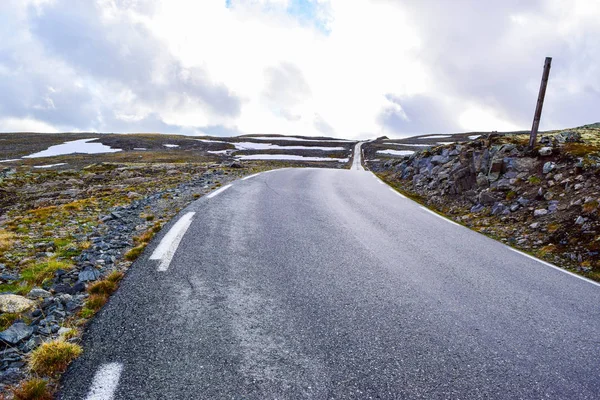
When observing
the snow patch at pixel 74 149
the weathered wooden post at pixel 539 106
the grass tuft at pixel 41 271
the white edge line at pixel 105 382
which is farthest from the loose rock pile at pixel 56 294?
the snow patch at pixel 74 149

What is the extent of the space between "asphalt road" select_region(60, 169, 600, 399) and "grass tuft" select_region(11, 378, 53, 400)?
0.12 m

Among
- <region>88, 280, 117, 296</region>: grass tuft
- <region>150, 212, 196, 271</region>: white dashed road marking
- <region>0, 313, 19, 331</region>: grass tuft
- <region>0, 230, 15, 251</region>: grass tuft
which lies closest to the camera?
<region>0, 313, 19, 331</region>: grass tuft

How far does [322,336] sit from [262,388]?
0.91 m

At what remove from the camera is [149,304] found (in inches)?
147

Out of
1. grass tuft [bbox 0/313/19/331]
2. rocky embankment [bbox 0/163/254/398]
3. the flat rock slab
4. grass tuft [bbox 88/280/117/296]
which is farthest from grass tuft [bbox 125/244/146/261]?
grass tuft [bbox 0/313/19/331]

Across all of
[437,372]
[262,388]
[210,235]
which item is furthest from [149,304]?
[437,372]

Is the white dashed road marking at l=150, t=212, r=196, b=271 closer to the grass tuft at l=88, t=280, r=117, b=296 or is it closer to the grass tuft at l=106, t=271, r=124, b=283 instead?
the grass tuft at l=106, t=271, r=124, b=283

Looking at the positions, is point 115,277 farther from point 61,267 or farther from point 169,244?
point 169,244

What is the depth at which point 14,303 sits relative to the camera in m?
3.75

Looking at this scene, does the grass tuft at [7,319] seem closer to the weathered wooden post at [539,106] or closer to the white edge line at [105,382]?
the white edge line at [105,382]

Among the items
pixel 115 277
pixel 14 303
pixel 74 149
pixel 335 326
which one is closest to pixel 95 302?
pixel 115 277

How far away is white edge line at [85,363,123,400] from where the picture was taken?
246 centimetres

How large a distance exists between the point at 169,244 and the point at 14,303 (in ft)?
7.27

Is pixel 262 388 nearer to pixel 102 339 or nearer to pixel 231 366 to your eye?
pixel 231 366
